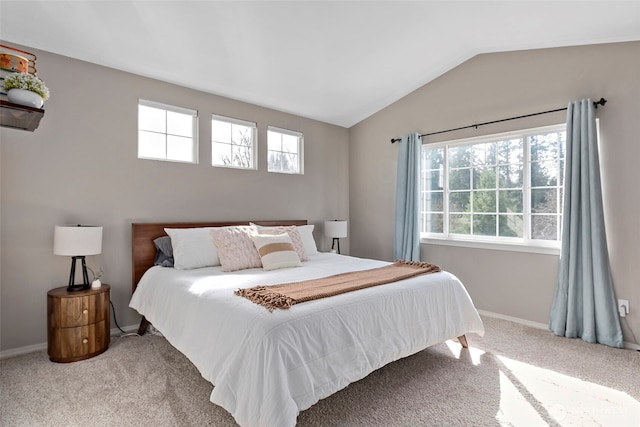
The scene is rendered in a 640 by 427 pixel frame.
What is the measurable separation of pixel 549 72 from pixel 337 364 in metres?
3.37

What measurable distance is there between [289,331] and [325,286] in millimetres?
589

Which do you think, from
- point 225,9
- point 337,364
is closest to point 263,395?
point 337,364

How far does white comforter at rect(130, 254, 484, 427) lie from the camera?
151cm

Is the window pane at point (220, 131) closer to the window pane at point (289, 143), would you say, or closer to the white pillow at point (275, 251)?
the window pane at point (289, 143)

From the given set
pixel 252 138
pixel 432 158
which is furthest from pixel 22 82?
pixel 432 158

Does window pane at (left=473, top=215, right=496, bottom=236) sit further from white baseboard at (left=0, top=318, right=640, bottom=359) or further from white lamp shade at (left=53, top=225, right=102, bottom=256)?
white lamp shade at (left=53, top=225, right=102, bottom=256)

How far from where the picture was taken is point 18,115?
5.29 ft

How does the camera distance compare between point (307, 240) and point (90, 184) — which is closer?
point (90, 184)

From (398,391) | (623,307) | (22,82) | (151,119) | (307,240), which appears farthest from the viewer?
(307,240)

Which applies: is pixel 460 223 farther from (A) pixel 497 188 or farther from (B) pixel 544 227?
(B) pixel 544 227

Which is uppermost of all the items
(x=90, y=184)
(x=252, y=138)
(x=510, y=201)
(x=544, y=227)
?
(x=252, y=138)

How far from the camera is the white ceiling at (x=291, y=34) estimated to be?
249cm

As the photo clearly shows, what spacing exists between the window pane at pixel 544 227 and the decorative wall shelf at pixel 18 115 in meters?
4.03

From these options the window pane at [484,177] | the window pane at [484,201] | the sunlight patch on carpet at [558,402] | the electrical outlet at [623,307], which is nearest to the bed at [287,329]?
the sunlight patch on carpet at [558,402]
